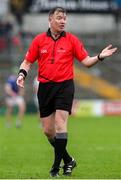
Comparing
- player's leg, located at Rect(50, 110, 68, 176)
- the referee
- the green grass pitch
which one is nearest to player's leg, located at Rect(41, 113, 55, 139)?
the referee

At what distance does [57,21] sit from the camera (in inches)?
447

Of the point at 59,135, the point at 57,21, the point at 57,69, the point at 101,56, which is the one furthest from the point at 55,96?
the point at 57,21

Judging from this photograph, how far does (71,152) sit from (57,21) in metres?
5.14

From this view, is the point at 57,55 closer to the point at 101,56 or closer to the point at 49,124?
the point at 101,56

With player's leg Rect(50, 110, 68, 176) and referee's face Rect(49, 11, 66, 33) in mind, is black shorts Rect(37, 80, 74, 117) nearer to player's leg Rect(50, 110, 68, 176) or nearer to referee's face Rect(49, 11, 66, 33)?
player's leg Rect(50, 110, 68, 176)

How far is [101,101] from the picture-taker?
35781mm

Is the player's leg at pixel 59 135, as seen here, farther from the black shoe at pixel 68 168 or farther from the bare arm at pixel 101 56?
the bare arm at pixel 101 56

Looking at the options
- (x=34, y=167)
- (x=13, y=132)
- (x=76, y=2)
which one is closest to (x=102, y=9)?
(x=76, y=2)

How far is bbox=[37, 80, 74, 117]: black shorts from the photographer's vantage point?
1138 centimetres

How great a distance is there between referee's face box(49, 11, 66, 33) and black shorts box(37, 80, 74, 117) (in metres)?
0.82

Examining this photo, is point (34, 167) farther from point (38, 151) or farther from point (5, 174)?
point (38, 151)

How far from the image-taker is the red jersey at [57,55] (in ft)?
37.4

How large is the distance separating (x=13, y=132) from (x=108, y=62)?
1537 centimetres

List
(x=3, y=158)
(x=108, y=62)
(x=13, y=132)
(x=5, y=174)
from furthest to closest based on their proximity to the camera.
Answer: (x=108, y=62), (x=13, y=132), (x=3, y=158), (x=5, y=174)
